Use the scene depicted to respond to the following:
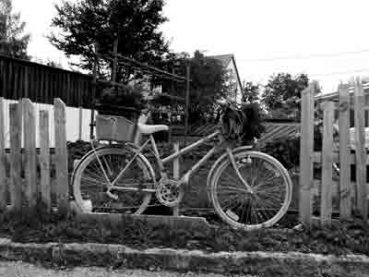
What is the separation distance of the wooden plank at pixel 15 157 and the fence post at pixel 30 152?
10 cm

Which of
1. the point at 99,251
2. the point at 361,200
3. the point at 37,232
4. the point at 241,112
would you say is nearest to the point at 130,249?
the point at 99,251

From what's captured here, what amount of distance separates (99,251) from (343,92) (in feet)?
7.76

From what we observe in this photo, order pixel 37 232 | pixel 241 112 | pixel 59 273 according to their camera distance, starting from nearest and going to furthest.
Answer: pixel 59 273 → pixel 37 232 → pixel 241 112

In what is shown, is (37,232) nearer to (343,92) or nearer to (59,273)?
(59,273)

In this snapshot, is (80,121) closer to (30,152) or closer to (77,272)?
(30,152)

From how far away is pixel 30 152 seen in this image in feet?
9.05

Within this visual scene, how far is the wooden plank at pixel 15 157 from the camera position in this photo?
2805 mm

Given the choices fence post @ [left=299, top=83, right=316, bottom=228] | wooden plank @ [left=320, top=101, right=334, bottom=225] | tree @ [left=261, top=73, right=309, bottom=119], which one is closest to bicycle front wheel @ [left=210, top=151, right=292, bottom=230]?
fence post @ [left=299, top=83, right=316, bottom=228]

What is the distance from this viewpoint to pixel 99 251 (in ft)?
7.29

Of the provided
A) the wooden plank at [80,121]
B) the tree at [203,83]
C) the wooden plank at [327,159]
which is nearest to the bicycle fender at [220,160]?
the wooden plank at [327,159]

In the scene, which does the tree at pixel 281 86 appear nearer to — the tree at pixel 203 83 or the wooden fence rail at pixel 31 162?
the tree at pixel 203 83

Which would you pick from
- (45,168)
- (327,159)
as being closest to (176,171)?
(45,168)

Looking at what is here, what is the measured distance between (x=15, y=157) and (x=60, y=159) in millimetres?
456

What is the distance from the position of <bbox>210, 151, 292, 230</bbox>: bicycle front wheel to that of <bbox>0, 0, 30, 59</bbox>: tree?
25880 millimetres
